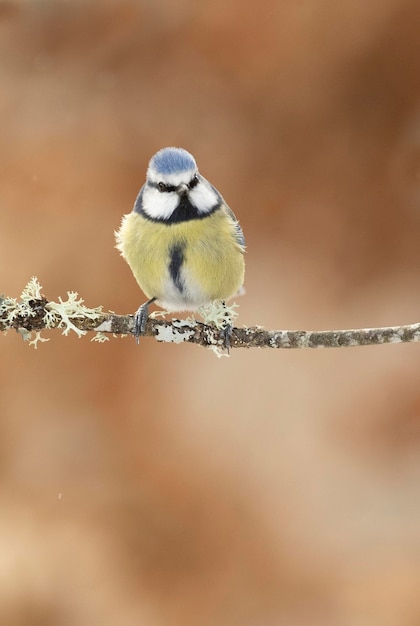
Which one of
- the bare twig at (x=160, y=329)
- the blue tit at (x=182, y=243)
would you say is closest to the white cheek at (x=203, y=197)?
the blue tit at (x=182, y=243)

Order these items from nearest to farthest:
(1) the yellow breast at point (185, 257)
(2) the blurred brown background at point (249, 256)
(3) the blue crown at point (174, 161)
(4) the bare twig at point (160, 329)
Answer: (4) the bare twig at point (160, 329) → (3) the blue crown at point (174, 161) → (1) the yellow breast at point (185, 257) → (2) the blurred brown background at point (249, 256)

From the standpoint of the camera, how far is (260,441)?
204cm

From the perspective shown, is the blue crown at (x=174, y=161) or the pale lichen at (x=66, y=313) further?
the blue crown at (x=174, y=161)

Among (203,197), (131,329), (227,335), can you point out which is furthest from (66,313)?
(203,197)

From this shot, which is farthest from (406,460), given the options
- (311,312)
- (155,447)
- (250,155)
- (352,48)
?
(352,48)

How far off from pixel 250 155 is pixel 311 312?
0.52m

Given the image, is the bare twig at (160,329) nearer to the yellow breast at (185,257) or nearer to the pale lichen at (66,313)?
the pale lichen at (66,313)

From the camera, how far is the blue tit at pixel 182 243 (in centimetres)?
91

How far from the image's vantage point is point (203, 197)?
36.5 inches

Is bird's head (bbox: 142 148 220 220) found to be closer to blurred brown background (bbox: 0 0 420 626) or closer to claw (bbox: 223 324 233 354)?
claw (bbox: 223 324 233 354)

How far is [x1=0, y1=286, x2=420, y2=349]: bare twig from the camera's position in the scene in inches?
27.1

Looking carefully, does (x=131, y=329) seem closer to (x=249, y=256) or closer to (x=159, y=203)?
(x=159, y=203)

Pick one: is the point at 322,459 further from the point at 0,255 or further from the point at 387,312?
the point at 0,255

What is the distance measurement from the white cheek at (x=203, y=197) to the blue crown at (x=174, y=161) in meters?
0.05
